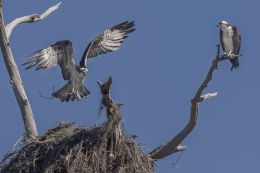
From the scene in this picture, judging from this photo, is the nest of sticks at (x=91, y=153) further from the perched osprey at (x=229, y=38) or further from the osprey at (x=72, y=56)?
the perched osprey at (x=229, y=38)

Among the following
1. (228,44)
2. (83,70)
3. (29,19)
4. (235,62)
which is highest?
(29,19)

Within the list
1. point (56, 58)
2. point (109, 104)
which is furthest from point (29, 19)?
point (109, 104)

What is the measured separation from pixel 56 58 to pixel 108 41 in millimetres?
803

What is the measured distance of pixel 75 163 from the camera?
468 inches

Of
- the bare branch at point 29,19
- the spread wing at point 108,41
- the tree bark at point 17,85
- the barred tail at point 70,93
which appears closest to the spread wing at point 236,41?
the spread wing at point 108,41

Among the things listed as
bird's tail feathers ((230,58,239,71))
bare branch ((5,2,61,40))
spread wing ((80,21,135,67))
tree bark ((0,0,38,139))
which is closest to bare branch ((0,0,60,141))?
tree bark ((0,0,38,139))

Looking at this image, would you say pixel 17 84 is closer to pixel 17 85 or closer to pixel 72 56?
pixel 17 85

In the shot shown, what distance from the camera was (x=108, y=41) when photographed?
14.7 metres

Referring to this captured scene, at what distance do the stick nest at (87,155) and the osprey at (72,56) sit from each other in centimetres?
200

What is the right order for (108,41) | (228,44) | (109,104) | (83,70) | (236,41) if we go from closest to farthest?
(109,104) < (83,70) < (108,41) < (228,44) < (236,41)

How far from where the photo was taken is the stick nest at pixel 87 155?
1192cm

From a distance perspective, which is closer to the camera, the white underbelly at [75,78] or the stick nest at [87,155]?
the stick nest at [87,155]

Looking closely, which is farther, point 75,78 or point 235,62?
point 235,62

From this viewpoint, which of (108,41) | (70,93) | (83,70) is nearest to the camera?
(70,93)
